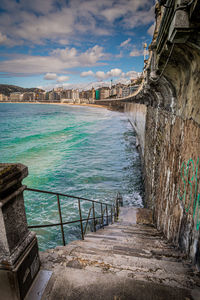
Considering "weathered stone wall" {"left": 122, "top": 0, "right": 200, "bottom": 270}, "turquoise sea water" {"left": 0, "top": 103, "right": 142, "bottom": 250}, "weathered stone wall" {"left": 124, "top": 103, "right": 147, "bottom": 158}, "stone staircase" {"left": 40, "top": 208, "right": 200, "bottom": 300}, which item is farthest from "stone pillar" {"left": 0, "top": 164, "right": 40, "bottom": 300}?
"weathered stone wall" {"left": 124, "top": 103, "right": 147, "bottom": 158}

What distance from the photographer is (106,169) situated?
15508 millimetres

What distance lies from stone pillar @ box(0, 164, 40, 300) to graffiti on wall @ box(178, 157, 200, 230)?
7.36 ft

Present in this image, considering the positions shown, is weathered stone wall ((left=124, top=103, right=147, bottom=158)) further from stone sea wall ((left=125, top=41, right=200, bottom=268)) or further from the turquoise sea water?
stone sea wall ((left=125, top=41, right=200, bottom=268))

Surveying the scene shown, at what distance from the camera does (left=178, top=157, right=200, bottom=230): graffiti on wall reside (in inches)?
101

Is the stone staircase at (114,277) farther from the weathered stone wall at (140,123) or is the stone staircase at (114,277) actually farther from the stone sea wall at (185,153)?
the weathered stone wall at (140,123)

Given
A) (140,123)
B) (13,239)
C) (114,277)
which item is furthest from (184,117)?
(140,123)

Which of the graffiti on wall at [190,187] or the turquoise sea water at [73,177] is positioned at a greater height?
the graffiti on wall at [190,187]

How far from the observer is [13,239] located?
1795 millimetres

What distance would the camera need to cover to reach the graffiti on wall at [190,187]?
2573 mm

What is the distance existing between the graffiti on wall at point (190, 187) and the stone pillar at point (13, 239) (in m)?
2.24

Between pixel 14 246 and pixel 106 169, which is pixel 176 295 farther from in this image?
pixel 106 169

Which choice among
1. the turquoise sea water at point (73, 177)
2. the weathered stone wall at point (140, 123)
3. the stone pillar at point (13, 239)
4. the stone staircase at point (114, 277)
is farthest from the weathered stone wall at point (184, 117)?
the weathered stone wall at point (140, 123)

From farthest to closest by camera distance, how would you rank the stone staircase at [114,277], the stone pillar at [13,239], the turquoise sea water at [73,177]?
the turquoise sea water at [73,177], the stone staircase at [114,277], the stone pillar at [13,239]

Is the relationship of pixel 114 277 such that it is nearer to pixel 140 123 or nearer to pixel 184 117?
pixel 184 117
